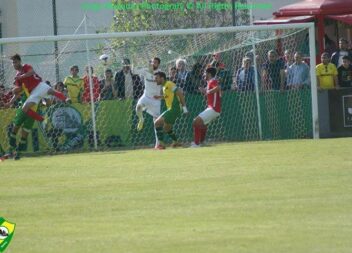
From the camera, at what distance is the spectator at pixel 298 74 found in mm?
29000

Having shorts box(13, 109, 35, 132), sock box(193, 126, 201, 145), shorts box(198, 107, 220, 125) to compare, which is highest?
shorts box(13, 109, 35, 132)

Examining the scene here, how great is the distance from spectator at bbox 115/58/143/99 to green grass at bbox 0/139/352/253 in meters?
5.55

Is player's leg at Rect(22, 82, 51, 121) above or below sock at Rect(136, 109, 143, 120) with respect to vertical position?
above

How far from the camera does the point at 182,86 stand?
93.9ft

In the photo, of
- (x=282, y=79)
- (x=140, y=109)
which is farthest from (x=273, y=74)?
(x=140, y=109)

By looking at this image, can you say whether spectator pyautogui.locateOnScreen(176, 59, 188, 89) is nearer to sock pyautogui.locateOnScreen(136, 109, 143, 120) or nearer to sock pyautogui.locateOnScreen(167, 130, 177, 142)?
sock pyautogui.locateOnScreen(136, 109, 143, 120)

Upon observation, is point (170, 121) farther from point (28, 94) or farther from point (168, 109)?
point (28, 94)

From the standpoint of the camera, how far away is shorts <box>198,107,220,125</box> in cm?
2673

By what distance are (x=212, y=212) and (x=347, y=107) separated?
1540cm

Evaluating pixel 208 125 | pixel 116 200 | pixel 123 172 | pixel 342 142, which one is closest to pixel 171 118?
pixel 208 125

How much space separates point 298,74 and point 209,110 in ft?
10.6

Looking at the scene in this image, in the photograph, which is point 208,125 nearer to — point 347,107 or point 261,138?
point 261,138

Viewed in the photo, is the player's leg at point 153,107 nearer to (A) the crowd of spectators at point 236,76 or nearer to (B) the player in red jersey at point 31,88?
(A) the crowd of spectators at point 236,76

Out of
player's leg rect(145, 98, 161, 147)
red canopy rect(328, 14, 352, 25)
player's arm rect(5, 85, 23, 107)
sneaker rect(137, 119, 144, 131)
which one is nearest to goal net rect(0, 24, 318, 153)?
sneaker rect(137, 119, 144, 131)
